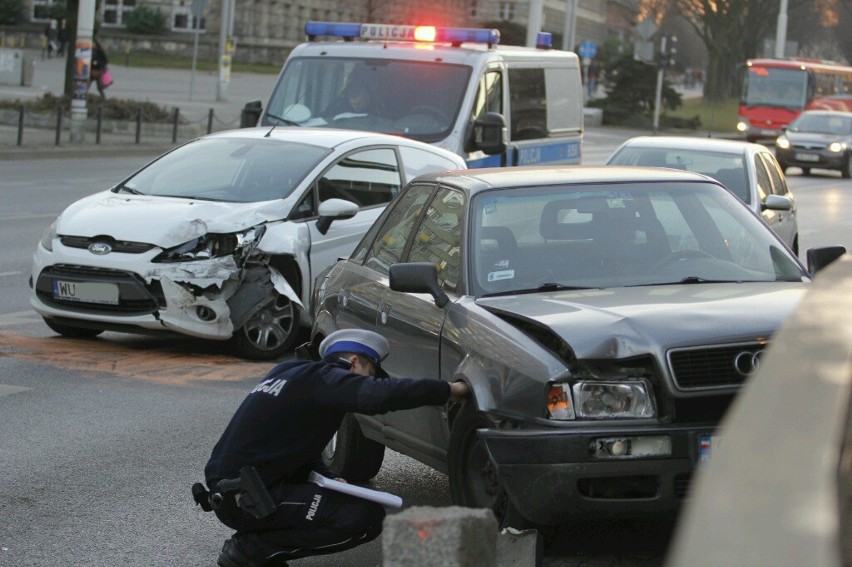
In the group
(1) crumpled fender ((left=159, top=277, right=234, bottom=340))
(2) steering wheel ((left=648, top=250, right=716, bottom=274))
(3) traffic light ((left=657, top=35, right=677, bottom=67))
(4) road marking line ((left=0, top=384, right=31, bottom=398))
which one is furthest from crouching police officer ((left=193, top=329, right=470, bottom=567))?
(3) traffic light ((left=657, top=35, right=677, bottom=67))

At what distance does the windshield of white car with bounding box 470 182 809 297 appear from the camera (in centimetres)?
638

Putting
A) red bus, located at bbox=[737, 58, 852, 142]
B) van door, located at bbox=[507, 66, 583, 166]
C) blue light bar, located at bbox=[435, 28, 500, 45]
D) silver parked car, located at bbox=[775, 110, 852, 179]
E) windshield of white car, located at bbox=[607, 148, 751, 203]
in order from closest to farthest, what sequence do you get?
windshield of white car, located at bbox=[607, 148, 751, 203]
blue light bar, located at bbox=[435, 28, 500, 45]
van door, located at bbox=[507, 66, 583, 166]
silver parked car, located at bbox=[775, 110, 852, 179]
red bus, located at bbox=[737, 58, 852, 142]

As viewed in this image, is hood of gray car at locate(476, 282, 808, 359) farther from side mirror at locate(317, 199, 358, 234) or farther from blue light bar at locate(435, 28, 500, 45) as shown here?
blue light bar at locate(435, 28, 500, 45)

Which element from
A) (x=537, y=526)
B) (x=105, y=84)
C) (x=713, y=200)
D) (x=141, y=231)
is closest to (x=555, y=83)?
(x=141, y=231)

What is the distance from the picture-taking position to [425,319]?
6340 mm

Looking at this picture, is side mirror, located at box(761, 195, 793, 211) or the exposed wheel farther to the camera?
side mirror, located at box(761, 195, 793, 211)

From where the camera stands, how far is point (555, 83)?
Result: 59.3 ft

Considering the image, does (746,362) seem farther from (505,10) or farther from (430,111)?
(505,10)

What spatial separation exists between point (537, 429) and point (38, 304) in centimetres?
624

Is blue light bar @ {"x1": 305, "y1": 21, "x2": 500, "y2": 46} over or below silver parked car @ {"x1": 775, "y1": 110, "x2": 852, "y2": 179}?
over

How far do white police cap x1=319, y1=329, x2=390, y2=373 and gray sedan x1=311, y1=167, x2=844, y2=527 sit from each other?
35 centimetres

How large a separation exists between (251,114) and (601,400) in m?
11.7

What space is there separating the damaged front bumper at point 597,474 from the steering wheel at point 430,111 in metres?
10.6

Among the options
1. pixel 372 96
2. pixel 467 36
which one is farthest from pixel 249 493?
pixel 467 36
